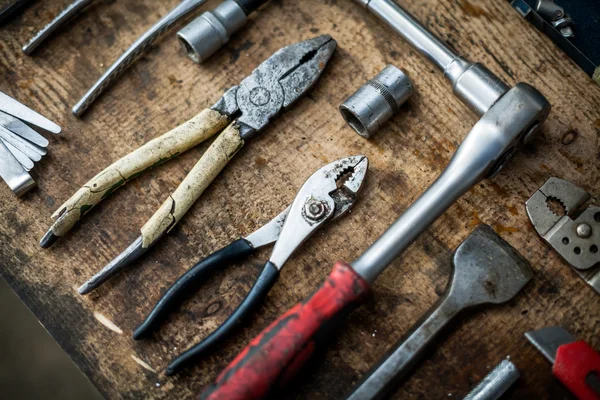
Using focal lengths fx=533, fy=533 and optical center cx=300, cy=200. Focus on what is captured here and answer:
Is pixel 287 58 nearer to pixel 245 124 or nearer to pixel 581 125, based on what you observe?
pixel 245 124

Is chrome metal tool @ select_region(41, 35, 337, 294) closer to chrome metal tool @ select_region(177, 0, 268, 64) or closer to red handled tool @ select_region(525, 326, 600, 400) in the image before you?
chrome metal tool @ select_region(177, 0, 268, 64)

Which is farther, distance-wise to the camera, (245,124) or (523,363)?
(245,124)

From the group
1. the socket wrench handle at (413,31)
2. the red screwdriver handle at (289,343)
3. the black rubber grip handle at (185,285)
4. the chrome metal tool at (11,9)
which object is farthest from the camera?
the chrome metal tool at (11,9)

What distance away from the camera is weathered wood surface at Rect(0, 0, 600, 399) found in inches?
37.5

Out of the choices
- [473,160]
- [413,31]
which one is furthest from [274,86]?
[473,160]

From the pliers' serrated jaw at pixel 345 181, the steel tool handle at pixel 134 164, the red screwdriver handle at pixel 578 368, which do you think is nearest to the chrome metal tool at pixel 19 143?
the steel tool handle at pixel 134 164

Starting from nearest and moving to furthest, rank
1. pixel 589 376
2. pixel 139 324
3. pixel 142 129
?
1. pixel 589 376
2. pixel 139 324
3. pixel 142 129

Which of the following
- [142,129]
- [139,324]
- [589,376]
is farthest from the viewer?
[142,129]

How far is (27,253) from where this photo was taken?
1039 mm

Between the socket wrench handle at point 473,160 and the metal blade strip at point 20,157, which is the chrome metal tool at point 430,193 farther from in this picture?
the metal blade strip at point 20,157

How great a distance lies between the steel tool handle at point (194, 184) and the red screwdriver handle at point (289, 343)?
0.30 metres

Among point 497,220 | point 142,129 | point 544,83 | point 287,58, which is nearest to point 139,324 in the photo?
point 142,129

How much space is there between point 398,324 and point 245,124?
18.9 inches

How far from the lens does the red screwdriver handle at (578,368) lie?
0.86m
